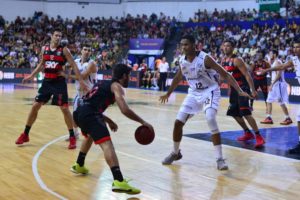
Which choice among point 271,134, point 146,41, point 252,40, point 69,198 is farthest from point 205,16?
point 69,198

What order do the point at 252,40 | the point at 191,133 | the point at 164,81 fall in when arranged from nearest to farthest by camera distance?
the point at 191,133 < the point at 164,81 < the point at 252,40

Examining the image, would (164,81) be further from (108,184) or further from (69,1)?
(108,184)

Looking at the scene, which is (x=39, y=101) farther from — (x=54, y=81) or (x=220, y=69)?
(x=220, y=69)

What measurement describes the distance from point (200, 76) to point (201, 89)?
21 centimetres

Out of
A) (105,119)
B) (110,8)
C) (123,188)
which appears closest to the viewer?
(123,188)

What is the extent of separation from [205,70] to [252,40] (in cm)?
2197

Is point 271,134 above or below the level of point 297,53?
below

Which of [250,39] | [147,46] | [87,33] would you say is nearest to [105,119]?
[250,39]

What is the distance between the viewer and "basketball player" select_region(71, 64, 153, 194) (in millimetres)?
5211

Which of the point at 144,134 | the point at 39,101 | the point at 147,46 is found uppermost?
the point at 147,46

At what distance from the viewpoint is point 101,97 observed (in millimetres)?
5535

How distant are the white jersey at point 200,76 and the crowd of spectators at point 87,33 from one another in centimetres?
2353

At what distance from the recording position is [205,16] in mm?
34219

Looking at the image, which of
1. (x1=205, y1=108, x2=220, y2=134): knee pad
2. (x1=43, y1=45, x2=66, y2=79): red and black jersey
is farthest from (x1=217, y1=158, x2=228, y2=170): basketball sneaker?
(x1=43, y1=45, x2=66, y2=79): red and black jersey
